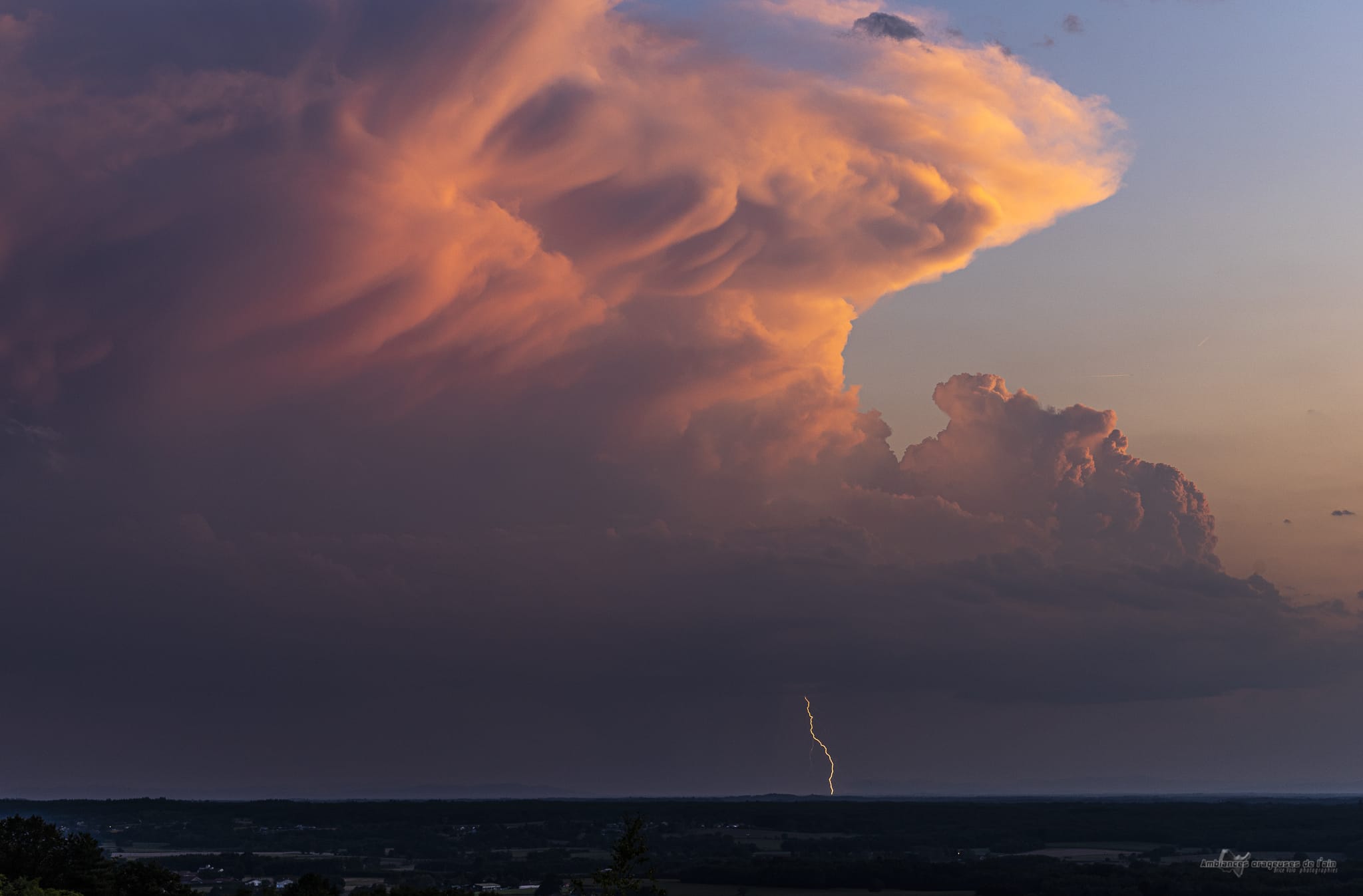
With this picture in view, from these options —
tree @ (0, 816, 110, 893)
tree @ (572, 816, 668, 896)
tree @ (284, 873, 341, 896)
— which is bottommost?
tree @ (284, 873, 341, 896)

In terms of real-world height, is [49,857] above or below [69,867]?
above

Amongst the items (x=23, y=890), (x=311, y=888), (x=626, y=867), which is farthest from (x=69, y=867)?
(x=626, y=867)

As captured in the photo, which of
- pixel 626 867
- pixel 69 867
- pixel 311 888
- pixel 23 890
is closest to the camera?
pixel 626 867

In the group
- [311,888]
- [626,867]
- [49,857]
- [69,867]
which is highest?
[626,867]

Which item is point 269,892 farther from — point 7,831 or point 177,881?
point 7,831

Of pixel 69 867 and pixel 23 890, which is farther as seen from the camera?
pixel 69 867

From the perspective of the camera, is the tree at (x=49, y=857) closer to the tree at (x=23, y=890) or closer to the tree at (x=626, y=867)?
the tree at (x=23, y=890)

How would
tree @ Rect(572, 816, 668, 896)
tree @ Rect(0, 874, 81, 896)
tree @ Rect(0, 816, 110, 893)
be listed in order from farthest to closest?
1. tree @ Rect(0, 816, 110, 893)
2. tree @ Rect(0, 874, 81, 896)
3. tree @ Rect(572, 816, 668, 896)

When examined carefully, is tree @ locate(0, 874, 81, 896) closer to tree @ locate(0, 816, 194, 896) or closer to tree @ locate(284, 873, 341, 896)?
tree @ locate(0, 816, 194, 896)

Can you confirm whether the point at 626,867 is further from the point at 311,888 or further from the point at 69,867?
the point at 69,867

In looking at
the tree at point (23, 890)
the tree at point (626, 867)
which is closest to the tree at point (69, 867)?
the tree at point (23, 890)

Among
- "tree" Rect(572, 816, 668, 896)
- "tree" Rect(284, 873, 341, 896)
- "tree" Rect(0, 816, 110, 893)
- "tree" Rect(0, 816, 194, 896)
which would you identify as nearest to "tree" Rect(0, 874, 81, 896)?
"tree" Rect(0, 816, 194, 896)

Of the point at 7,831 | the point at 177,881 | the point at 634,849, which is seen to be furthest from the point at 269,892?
the point at 634,849
